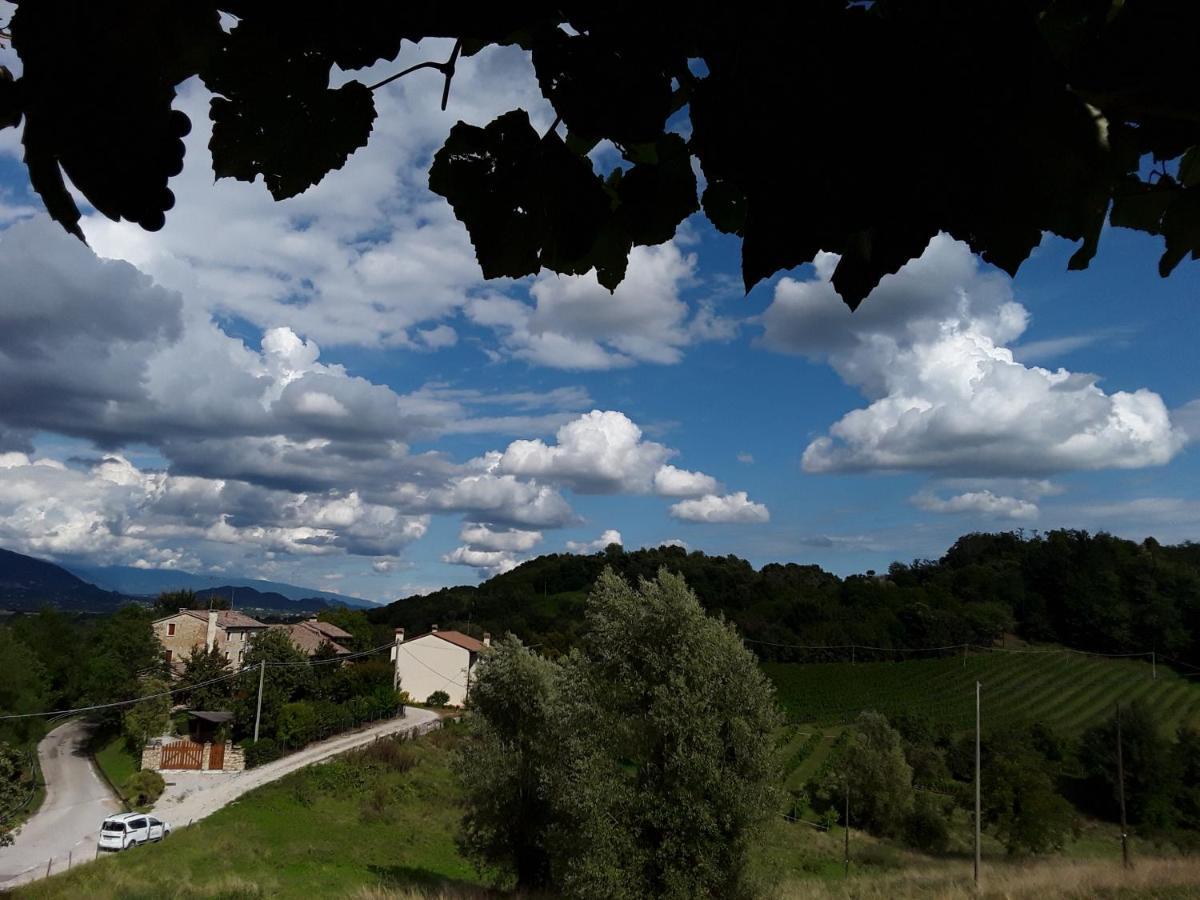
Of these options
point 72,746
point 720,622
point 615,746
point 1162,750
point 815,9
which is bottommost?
point 72,746

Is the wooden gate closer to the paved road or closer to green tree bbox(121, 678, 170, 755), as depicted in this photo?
green tree bbox(121, 678, 170, 755)

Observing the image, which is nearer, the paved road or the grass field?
the paved road

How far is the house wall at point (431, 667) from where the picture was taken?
208 ft

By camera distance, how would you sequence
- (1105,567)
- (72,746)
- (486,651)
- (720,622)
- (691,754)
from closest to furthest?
(691,754) < (720,622) < (486,651) < (72,746) < (1105,567)

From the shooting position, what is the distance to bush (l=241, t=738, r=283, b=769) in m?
38.4

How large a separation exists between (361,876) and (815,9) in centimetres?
2831

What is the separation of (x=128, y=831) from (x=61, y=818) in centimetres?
764

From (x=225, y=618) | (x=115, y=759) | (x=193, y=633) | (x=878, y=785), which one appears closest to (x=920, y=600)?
(x=878, y=785)

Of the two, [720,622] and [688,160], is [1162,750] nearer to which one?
[720,622]

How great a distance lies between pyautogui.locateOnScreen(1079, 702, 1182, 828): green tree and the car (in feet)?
164

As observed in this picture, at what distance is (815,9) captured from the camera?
0.78m

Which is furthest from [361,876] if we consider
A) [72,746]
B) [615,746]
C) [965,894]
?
[72,746]

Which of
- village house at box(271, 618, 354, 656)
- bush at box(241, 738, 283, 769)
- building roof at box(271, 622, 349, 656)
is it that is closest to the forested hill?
village house at box(271, 618, 354, 656)

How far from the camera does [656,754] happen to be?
2086cm
